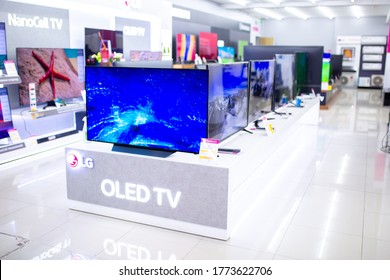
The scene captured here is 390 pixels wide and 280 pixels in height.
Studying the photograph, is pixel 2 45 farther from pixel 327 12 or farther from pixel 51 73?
pixel 327 12

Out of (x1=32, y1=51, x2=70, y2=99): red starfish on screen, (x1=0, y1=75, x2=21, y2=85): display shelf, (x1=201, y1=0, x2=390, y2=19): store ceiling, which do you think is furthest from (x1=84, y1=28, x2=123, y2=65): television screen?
(x1=201, y1=0, x2=390, y2=19): store ceiling

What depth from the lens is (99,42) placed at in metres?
6.71

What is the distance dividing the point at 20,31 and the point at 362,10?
48.3 ft

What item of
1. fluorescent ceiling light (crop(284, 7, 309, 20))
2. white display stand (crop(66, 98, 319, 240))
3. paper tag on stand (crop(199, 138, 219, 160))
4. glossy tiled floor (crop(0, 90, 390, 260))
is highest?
fluorescent ceiling light (crop(284, 7, 309, 20))

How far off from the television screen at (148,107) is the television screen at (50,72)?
7.72 feet

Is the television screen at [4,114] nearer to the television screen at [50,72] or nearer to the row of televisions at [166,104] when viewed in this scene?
the television screen at [50,72]

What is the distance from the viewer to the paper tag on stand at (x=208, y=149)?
3.05 m

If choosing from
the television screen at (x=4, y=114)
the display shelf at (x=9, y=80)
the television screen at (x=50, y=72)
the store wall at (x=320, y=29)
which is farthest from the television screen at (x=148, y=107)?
the store wall at (x=320, y=29)

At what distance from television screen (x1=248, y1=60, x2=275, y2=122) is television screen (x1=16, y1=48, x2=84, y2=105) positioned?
10.0ft

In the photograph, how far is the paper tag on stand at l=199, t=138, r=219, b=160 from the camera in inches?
120

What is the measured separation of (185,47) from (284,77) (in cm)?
663

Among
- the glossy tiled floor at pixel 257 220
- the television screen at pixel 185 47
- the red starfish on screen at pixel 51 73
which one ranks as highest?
the television screen at pixel 185 47

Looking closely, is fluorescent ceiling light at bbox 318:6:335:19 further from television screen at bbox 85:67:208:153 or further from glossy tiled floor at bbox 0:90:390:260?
television screen at bbox 85:67:208:153

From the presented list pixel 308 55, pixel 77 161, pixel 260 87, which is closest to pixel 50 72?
pixel 77 161
